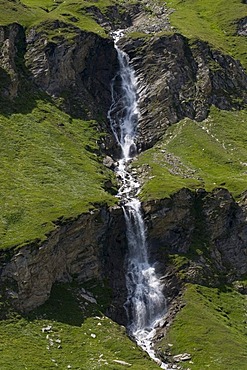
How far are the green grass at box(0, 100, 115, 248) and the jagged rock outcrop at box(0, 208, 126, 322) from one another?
1.60 m

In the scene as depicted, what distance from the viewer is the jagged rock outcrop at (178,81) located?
11621 cm

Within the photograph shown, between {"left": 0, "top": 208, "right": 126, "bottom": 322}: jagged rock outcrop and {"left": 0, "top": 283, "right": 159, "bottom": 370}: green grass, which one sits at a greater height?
{"left": 0, "top": 208, "right": 126, "bottom": 322}: jagged rock outcrop

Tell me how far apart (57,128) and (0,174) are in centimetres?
2244

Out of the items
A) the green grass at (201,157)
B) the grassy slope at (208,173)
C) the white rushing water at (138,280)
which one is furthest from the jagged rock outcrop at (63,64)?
the white rushing water at (138,280)

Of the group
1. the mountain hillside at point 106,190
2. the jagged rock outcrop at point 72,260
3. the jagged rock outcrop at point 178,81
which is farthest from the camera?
the jagged rock outcrop at point 178,81

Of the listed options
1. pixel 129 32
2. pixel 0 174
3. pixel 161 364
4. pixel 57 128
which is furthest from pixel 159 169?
pixel 129 32

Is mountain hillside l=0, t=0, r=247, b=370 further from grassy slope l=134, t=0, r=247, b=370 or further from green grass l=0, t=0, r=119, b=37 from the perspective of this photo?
green grass l=0, t=0, r=119, b=37

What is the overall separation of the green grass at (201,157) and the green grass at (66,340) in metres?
21.2

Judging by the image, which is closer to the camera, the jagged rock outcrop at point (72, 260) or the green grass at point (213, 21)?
the jagged rock outcrop at point (72, 260)

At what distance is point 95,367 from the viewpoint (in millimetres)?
59125

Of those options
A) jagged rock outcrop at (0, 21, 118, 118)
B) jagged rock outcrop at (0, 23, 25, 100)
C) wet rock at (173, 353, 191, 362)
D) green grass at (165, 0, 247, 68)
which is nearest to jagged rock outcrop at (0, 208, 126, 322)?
wet rock at (173, 353, 191, 362)

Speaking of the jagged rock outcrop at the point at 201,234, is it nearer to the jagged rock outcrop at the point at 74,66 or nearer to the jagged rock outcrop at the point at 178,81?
the jagged rock outcrop at the point at 178,81

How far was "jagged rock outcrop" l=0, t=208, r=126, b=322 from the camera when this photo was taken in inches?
2608

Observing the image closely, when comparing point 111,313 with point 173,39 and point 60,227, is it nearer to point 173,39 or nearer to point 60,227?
point 60,227
